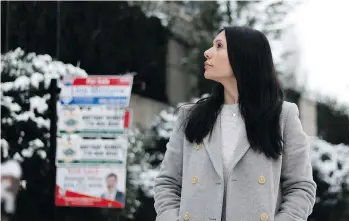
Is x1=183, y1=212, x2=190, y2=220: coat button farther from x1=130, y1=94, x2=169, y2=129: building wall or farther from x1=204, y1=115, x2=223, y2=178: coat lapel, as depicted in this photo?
x1=130, y1=94, x2=169, y2=129: building wall

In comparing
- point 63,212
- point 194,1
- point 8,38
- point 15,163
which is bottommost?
point 63,212

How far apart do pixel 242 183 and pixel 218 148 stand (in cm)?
12

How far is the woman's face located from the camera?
1.83 m

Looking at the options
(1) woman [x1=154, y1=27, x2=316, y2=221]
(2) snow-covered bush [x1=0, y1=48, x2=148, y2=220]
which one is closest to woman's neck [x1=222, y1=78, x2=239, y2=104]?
(1) woman [x1=154, y1=27, x2=316, y2=221]

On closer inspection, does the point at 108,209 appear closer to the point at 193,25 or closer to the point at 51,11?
the point at 51,11

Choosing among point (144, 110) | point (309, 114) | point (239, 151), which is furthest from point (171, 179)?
point (309, 114)

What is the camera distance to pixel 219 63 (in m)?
1.83

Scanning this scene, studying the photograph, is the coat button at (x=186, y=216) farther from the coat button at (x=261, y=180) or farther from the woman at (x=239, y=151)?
the coat button at (x=261, y=180)

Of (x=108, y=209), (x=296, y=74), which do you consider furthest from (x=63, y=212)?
(x=296, y=74)

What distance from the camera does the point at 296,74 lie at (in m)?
7.65

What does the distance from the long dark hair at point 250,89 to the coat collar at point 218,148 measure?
0.02 metres

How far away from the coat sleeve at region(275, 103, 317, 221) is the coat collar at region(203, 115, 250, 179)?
0.39 ft

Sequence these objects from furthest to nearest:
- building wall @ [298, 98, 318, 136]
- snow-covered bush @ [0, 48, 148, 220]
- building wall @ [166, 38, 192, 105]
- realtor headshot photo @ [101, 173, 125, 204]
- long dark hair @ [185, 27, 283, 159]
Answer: building wall @ [298, 98, 318, 136], building wall @ [166, 38, 192, 105], snow-covered bush @ [0, 48, 148, 220], realtor headshot photo @ [101, 173, 125, 204], long dark hair @ [185, 27, 283, 159]

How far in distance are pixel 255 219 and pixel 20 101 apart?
437 centimetres
